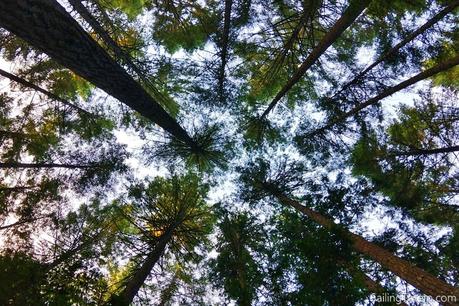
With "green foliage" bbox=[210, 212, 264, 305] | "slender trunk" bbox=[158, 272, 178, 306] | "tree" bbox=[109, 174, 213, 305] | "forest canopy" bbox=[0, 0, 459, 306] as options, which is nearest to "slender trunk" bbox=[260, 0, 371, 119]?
"forest canopy" bbox=[0, 0, 459, 306]

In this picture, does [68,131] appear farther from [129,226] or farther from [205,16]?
[205,16]

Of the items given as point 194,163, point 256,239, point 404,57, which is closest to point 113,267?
point 194,163

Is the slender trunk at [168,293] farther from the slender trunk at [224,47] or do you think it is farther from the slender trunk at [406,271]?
the slender trunk at [224,47]

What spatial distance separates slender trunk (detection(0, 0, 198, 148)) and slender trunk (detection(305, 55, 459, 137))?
5.28 meters

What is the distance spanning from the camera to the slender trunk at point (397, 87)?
6113 millimetres

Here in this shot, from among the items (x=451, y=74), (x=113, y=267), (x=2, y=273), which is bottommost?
(x=2, y=273)

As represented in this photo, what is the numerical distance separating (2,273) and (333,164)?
837 centimetres

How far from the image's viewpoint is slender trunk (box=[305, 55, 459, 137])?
20.1 ft

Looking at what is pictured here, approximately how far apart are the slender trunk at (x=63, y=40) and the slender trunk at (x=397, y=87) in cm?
528

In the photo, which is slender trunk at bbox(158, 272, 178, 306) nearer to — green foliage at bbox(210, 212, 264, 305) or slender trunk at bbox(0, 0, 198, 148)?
green foliage at bbox(210, 212, 264, 305)

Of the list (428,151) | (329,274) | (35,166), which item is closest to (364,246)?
(329,274)

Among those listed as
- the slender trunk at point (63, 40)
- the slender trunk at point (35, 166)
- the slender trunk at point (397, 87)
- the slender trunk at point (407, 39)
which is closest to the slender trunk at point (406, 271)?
the slender trunk at point (397, 87)

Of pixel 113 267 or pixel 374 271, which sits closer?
pixel 374 271

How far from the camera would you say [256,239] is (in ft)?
31.1
